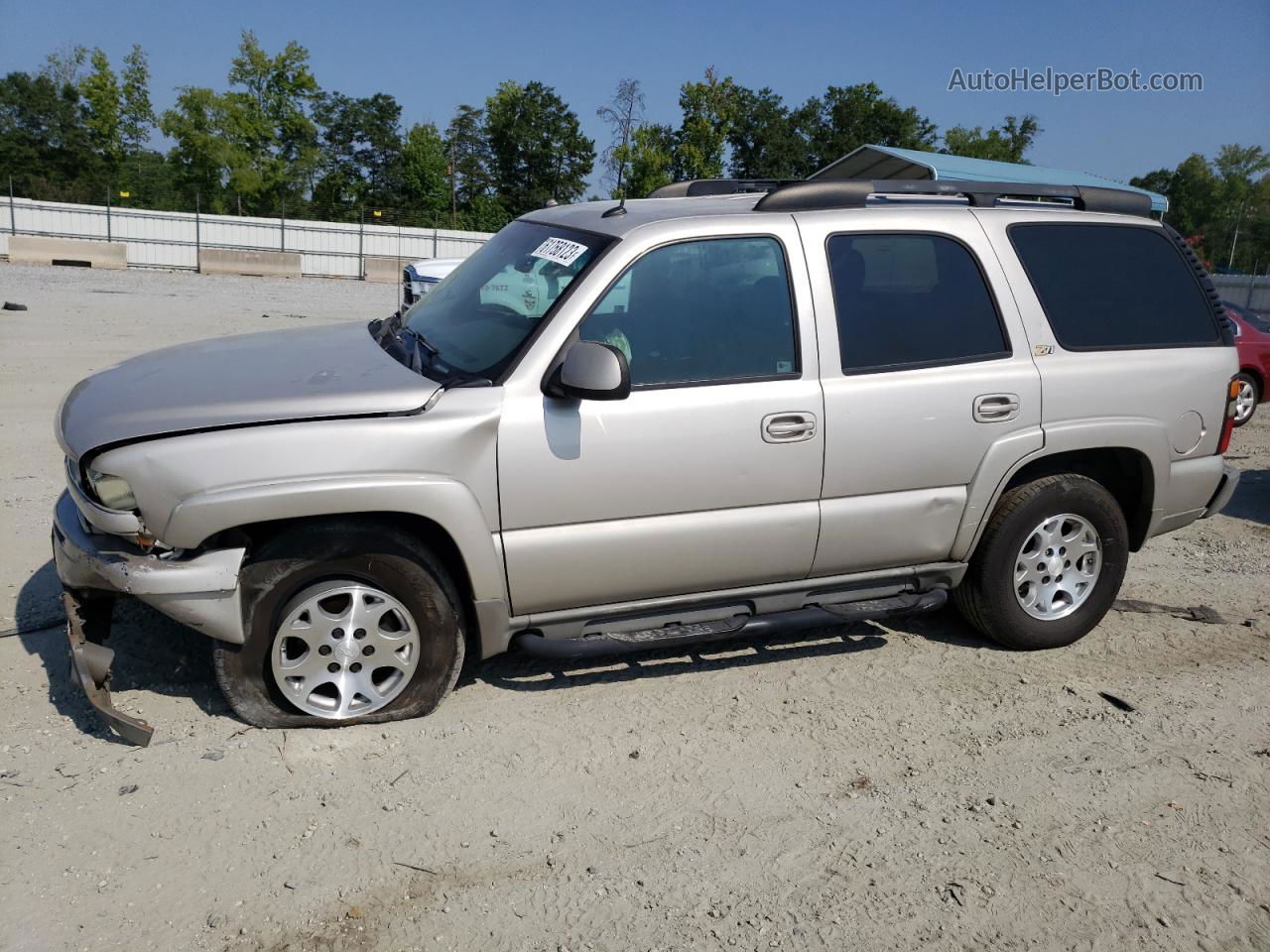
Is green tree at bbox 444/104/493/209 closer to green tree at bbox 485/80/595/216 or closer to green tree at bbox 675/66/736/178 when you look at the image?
green tree at bbox 485/80/595/216

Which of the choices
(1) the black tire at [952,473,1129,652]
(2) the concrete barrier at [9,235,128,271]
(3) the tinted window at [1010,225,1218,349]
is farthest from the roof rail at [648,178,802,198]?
(2) the concrete barrier at [9,235,128,271]

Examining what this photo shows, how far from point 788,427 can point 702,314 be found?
55 centimetres

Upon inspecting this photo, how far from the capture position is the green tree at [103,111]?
2231 inches

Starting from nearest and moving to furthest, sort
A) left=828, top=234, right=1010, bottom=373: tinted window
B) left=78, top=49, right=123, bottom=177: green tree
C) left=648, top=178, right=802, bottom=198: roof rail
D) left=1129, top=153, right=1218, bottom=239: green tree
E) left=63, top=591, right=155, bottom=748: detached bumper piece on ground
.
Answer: left=63, top=591, right=155, bottom=748: detached bumper piece on ground, left=828, top=234, right=1010, bottom=373: tinted window, left=648, top=178, right=802, bottom=198: roof rail, left=78, top=49, right=123, bottom=177: green tree, left=1129, top=153, right=1218, bottom=239: green tree

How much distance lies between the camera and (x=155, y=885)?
3.09 meters

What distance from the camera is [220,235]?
37.1m

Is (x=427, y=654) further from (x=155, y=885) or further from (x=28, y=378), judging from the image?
(x=28, y=378)

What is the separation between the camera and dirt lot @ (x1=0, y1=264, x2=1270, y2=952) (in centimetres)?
304

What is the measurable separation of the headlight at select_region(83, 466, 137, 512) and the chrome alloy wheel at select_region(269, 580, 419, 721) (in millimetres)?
637

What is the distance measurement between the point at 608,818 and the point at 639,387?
5.05ft

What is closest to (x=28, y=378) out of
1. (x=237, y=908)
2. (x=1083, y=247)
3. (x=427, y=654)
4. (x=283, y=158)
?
(x=427, y=654)

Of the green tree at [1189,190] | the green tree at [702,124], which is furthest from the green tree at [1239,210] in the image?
the green tree at [702,124]

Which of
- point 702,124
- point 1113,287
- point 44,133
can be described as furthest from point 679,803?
point 44,133

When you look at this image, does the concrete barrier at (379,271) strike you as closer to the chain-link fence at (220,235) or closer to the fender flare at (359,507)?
the chain-link fence at (220,235)
